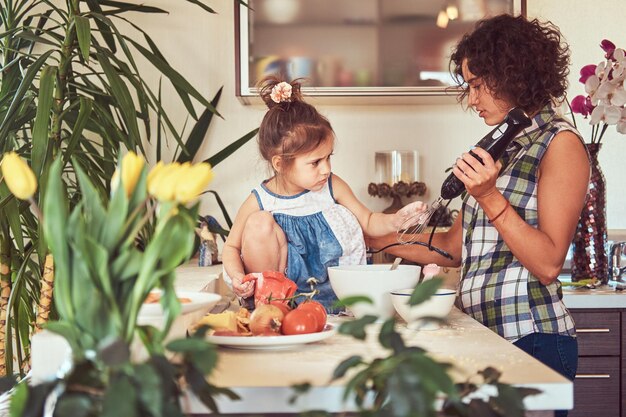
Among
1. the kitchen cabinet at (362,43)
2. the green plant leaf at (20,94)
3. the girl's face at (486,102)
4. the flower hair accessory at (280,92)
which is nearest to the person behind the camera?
the girl's face at (486,102)

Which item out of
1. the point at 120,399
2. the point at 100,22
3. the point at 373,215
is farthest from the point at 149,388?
the point at 100,22

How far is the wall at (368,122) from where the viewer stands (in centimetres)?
328

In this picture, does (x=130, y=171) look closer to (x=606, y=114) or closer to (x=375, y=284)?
(x=375, y=284)

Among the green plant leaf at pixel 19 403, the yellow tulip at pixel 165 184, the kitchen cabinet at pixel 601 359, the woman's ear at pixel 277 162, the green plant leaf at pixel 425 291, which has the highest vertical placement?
the woman's ear at pixel 277 162

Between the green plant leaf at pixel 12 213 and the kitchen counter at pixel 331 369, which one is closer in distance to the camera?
the kitchen counter at pixel 331 369

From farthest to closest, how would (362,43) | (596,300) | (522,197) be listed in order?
(362,43) < (596,300) < (522,197)

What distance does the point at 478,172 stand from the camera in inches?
67.7

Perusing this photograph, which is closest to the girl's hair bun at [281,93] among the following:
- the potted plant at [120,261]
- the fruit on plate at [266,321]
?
the fruit on plate at [266,321]

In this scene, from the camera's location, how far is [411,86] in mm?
3037

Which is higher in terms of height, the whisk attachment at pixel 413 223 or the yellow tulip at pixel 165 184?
the yellow tulip at pixel 165 184

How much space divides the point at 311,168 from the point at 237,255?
32 centimetres

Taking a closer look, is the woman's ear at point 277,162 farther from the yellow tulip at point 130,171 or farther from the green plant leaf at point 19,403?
the green plant leaf at point 19,403

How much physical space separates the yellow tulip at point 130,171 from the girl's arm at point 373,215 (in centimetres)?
134

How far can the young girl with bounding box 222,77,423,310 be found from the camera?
2.22 meters
